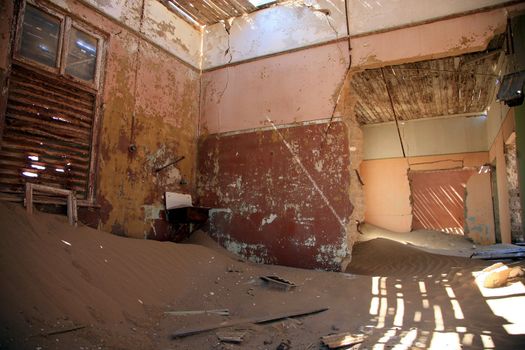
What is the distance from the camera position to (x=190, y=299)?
15.4 ft

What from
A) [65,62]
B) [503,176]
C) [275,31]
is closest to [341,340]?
[65,62]

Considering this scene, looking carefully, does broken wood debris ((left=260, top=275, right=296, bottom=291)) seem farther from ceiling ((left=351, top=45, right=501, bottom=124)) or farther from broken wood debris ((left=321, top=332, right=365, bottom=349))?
ceiling ((left=351, top=45, right=501, bottom=124))

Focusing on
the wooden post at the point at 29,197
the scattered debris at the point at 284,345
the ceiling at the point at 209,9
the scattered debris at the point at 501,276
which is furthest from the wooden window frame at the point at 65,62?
the scattered debris at the point at 501,276

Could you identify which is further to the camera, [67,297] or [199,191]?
[199,191]

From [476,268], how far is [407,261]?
142 cm

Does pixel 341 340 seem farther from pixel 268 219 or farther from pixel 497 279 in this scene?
pixel 268 219

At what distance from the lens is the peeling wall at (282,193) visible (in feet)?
21.6

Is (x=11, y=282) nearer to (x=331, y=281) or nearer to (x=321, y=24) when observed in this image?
(x=331, y=281)

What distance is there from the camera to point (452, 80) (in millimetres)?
9820

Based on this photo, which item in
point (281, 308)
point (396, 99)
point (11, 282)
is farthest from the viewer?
point (396, 99)

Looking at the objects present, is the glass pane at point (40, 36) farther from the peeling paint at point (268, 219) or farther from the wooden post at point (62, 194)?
the peeling paint at point (268, 219)

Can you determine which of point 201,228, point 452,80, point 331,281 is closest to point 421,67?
point 452,80

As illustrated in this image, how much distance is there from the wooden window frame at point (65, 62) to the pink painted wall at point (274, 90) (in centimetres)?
273

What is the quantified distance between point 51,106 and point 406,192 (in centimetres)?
1252
